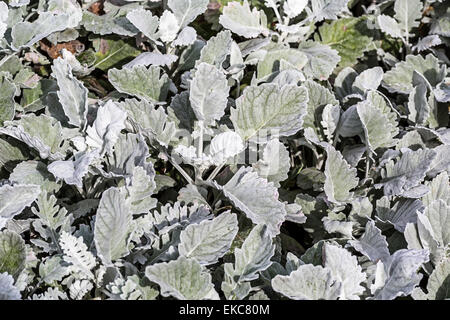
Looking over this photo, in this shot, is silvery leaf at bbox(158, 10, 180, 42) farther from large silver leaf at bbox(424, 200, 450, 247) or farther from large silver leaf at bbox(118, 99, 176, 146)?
large silver leaf at bbox(424, 200, 450, 247)

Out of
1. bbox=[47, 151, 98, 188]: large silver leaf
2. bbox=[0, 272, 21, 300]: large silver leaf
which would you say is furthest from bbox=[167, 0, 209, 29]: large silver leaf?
bbox=[0, 272, 21, 300]: large silver leaf

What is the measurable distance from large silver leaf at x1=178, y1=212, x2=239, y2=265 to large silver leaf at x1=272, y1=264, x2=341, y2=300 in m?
0.17

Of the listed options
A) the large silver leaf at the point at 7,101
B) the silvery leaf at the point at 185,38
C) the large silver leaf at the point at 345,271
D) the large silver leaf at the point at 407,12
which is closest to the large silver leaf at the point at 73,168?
the large silver leaf at the point at 7,101

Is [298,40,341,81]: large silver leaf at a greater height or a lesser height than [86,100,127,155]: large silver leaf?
greater

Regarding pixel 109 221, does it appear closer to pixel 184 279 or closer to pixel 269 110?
pixel 184 279

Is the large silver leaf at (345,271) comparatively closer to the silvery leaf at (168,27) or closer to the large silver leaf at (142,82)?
the large silver leaf at (142,82)

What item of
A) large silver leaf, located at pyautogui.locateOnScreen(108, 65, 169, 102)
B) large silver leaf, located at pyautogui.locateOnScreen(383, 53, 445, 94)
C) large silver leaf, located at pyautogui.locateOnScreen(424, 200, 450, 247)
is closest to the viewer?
large silver leaf, located at pyautogui.locateOnScreen(424, 200, 450, 247)

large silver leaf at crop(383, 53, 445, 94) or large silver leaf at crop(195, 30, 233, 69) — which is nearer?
large silver leaf at crop(195, 30, 233, 69)

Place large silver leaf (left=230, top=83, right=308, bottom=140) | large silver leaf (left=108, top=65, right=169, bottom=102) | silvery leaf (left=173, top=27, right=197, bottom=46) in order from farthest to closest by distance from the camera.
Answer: silvery leaf (left=173, top=27, right=197, bottom=46)
large silver leaf (left=108, top=65, right=169, bottom=102)
large silver leaf (left=230, top=83, right=308, bottom=140)

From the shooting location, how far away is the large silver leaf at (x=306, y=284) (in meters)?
1.30

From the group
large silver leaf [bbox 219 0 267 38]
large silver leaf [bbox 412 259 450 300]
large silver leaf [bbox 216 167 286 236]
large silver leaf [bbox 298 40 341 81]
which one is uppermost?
large silver leaf [bbox 219 0 267 38]

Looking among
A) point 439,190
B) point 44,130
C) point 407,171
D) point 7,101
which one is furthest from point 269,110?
point 7,101

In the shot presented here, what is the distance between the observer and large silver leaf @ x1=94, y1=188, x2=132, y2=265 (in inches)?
53.1

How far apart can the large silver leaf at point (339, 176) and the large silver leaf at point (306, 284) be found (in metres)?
0.31
